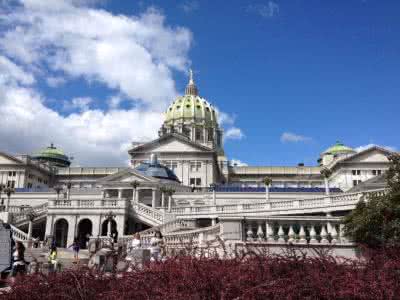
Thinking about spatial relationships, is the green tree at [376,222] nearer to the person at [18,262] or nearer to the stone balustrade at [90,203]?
the person at [18,262]

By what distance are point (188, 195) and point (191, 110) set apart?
251ft

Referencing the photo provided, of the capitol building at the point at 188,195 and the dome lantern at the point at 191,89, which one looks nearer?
the capitol building at the point at 188,195

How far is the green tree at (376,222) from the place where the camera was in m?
16.4

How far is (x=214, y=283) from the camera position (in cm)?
704

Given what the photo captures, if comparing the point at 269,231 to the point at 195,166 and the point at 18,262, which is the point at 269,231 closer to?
the point at 18,262

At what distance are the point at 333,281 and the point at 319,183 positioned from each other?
109313 mm

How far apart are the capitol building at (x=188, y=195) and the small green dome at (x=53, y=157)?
33 centimetres

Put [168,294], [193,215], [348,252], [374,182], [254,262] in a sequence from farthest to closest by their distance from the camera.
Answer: [374,182]
[193,215]
[348,252]
[254,262]
[168,294]

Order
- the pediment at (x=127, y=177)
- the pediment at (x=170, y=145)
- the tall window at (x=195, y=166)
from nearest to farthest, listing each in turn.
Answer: the pediment at (x=127, y=177), the tall window at (x=195, y=166), the pediment at (x=170, y=145)

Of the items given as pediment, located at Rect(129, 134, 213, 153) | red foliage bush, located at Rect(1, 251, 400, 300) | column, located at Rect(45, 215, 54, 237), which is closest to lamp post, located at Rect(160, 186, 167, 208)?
column, located at Rect(45, 215, 54, 237)

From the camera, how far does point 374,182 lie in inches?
2499

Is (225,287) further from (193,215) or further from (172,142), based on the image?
(172,142)

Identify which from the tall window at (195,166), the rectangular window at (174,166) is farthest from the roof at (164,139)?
the rectangular window at (174,166)

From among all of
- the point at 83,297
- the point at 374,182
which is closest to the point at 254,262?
the point at 83,297
